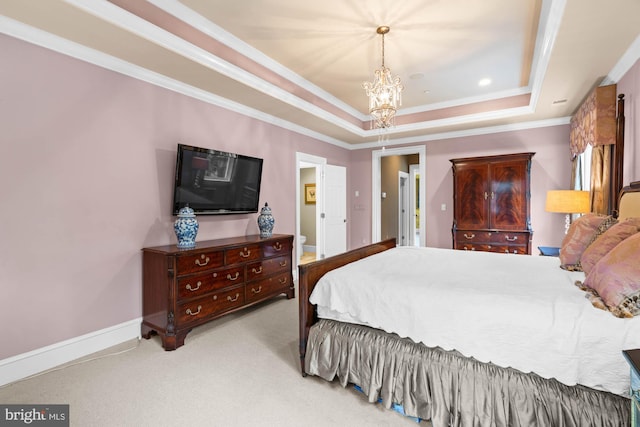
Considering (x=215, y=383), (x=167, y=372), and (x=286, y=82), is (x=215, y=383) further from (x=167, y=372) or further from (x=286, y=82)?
(x=286, y=82)

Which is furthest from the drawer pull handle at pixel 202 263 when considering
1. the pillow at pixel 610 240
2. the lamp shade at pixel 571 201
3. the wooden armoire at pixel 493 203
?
the lamp shade at pixel 571 201

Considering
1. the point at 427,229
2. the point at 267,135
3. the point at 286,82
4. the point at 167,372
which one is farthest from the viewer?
the point at 427,229

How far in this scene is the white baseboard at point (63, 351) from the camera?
7.29 feet

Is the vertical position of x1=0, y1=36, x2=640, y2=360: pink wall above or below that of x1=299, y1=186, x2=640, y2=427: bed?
above

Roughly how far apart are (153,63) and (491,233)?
4829mm

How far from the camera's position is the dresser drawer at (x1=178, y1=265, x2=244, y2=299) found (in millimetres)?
2795

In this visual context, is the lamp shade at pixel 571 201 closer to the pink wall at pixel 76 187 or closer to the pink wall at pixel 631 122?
the pink wall at pixel 631 122

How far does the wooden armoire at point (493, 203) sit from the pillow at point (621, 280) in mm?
3053

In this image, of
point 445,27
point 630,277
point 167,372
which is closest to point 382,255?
Result: point 630,277

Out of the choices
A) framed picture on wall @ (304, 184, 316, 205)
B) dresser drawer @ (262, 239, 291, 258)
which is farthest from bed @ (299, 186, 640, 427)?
framed picture on wall @ (304, 184, 316, 205)

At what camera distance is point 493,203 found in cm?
466

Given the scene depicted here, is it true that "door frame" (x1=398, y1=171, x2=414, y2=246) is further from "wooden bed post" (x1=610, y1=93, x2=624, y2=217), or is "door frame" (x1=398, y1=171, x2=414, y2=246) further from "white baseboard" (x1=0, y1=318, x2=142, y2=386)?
"white baseboard" (x1=0, y1=318, x2=142, y2=386)

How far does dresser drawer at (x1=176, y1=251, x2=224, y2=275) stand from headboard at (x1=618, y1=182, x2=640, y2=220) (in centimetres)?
351

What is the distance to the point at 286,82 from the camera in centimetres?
391
